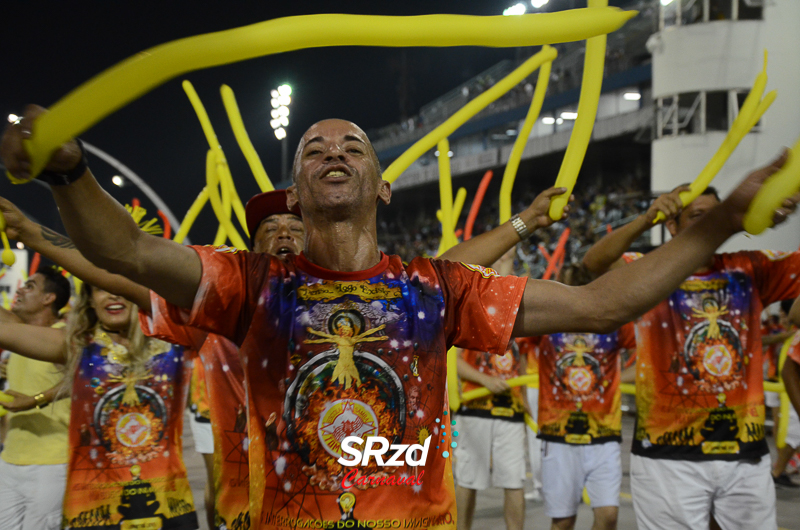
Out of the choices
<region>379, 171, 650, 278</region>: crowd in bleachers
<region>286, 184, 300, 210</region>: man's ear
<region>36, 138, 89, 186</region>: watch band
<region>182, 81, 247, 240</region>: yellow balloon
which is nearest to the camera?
<region>36, 138, 89, 186</region>: watch band

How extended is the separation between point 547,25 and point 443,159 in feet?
7.99

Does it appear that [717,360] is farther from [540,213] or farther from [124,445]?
[124,445]

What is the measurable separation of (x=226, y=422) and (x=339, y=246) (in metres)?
1.48

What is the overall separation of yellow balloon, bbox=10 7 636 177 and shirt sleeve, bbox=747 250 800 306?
9.69 feet

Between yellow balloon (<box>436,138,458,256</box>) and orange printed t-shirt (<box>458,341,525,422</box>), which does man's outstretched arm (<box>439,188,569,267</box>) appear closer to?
yellow balloon (<box>436,138,458,256</box>)

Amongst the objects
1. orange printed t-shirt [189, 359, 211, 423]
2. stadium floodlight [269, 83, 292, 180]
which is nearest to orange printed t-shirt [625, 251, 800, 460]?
orange printed t-shirt [189, 359, 211, 423]

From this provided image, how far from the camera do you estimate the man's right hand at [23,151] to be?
162 cm

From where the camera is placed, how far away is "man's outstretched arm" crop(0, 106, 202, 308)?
164 centimetres

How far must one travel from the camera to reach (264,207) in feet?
12.1

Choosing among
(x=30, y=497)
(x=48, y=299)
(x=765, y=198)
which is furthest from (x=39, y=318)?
(x=765, y=198)

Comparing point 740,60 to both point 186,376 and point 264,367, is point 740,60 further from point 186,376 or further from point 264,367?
point 264,367

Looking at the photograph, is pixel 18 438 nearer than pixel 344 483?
No

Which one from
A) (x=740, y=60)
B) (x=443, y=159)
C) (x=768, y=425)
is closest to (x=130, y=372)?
(x=443, y=159)

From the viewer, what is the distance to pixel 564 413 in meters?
5.96
